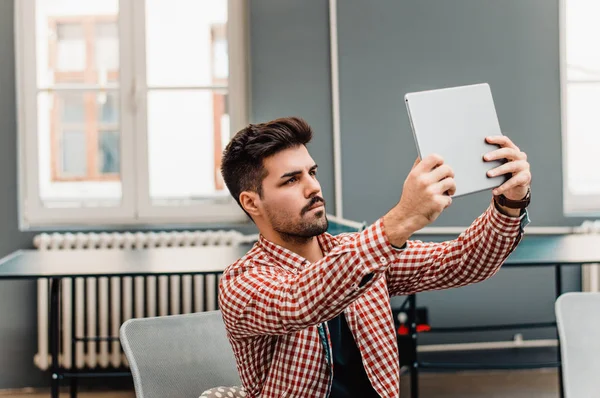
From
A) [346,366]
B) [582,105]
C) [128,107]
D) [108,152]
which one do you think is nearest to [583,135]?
[582,105]

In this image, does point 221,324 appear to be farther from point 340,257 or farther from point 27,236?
point 27,236

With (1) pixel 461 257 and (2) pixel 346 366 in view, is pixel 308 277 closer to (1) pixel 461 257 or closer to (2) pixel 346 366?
(2) pixel 346 366

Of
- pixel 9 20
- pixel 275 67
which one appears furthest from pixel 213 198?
pixel 9 20

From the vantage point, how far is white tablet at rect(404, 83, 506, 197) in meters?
1.18

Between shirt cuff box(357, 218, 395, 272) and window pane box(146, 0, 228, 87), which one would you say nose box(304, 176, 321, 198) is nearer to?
shirt cuff box(357, 218, 395, 272)

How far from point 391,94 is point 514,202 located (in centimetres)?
285

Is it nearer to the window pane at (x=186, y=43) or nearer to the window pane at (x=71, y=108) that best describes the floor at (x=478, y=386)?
the window pane at (x=71, y=108)

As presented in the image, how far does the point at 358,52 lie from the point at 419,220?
313 centimetres

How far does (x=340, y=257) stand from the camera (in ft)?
3.78

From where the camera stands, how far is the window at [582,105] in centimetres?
438

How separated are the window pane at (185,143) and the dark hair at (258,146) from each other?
2.69m

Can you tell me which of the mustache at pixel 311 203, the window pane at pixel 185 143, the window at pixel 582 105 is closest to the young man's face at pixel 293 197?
the mustache at pixel 311 203

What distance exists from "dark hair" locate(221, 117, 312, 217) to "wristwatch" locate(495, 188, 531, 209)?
0.41m

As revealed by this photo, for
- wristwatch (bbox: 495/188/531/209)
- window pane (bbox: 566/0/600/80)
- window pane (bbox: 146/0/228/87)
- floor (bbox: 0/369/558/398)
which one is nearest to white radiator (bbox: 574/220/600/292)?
floor (bbox: 0/369/558/398)
